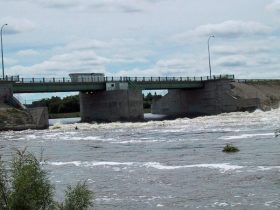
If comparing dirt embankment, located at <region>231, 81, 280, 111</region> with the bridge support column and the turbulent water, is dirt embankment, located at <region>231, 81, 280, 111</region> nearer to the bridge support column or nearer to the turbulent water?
the bridge support column

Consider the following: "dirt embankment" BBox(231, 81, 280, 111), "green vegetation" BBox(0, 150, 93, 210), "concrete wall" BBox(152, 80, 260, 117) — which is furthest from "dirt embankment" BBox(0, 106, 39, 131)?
"green vegetation" BBox(0, 150, 93, 210)

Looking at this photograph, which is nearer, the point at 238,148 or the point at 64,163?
the point at 64,163

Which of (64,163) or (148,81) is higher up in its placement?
(148,81)

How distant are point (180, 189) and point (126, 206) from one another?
317 centimetres

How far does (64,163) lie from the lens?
31906mm

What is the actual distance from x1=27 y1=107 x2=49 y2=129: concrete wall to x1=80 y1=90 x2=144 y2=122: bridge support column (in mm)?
22070

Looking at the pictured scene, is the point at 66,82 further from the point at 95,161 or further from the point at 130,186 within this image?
the point at 130,186

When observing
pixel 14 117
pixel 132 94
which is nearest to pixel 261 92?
pixel 132 94

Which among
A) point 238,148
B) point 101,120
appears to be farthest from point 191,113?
point 238,148

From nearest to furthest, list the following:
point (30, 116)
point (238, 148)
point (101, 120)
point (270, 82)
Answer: point (238, 148) → point (30, 116) → point (101, 120) → point (270, 82)

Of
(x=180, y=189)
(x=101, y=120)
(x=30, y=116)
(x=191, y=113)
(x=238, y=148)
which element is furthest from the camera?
(x=191, y=113)

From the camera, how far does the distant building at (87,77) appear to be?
95869mm

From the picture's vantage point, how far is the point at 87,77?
3861 inches

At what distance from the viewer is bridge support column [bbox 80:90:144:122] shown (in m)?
95.5
